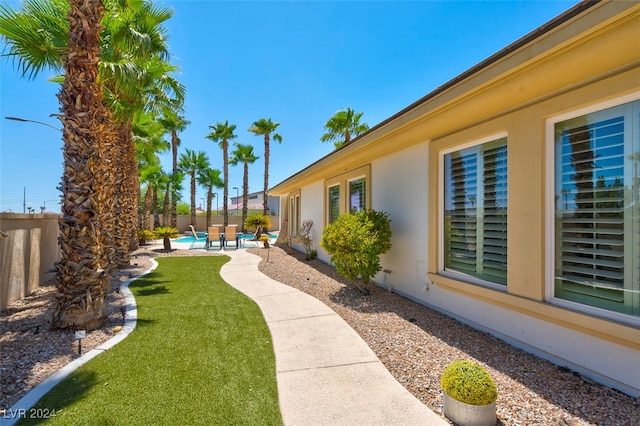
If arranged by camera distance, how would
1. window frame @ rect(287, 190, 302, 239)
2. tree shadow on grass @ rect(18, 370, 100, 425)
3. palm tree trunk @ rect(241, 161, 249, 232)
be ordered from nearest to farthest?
tree shadow on grass @ rect(18, 370, 100, 425), window frame @ rect(287, 190, 302, 239), palm tree trunk @ rect(241, 161, 249, 232)

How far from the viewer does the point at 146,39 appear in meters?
7.34

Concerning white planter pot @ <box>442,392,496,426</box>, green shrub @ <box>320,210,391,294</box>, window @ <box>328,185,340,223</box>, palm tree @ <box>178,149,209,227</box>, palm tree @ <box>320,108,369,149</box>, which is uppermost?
palm tree @ <box>320,108,369,149</box>

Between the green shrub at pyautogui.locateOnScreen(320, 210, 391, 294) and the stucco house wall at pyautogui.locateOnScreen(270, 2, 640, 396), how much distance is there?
2.57ft

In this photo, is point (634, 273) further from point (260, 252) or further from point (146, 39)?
point (260, 252)

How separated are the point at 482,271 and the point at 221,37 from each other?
12.1 m

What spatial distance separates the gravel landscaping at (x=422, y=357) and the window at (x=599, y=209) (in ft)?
3.29

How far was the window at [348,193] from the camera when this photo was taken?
891cm

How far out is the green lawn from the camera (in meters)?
2.80

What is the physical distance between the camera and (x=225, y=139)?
3020cm

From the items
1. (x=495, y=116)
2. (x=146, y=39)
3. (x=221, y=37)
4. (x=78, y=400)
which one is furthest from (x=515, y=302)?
(x=221, y=37)

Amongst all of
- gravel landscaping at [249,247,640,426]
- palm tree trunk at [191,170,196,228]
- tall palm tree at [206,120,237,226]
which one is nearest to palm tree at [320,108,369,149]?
tall palm tree at [206,120,237,226]

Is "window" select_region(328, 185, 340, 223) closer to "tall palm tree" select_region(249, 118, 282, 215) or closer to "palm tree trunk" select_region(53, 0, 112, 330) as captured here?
"palm tree trunk" select_region(53, 0, 112, 330)

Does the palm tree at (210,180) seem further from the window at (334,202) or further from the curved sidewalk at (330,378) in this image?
the curved sidewalk at (330,378)

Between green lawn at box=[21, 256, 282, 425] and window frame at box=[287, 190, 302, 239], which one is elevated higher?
window frame at box=[287, 190, 302, 239]
